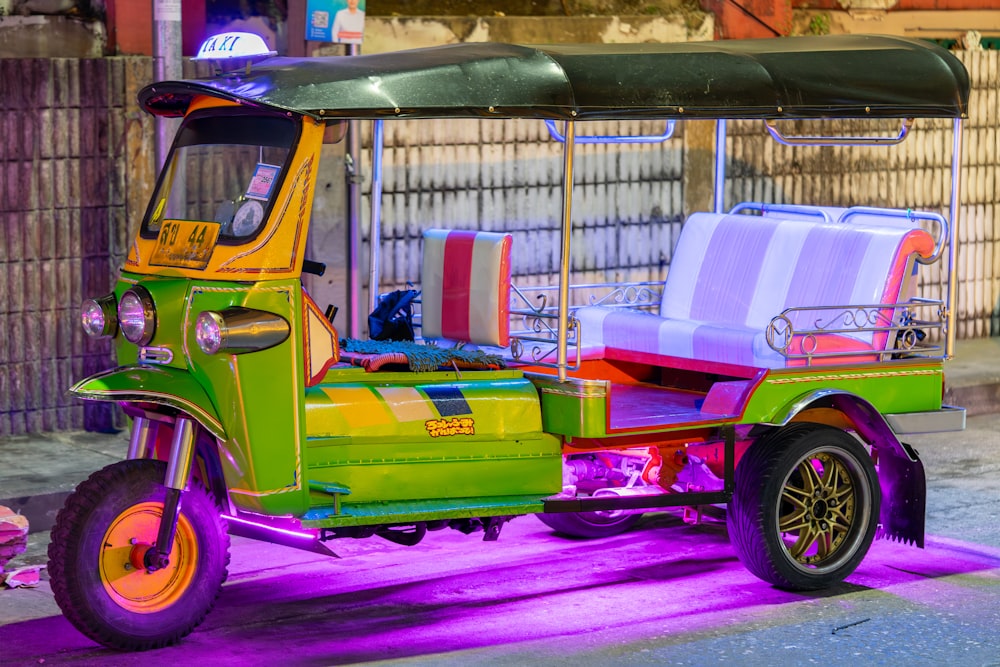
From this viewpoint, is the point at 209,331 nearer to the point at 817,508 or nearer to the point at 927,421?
the point at 817,508

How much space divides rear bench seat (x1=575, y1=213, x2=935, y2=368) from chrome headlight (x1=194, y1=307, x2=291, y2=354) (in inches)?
88.5

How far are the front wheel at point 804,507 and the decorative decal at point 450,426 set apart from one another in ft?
4.11

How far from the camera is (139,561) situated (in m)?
6.51

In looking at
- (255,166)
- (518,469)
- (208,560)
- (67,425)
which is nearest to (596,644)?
(518,469)

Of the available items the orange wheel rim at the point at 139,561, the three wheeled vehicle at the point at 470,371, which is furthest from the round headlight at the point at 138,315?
the orange wheel rim at the point at 139,561

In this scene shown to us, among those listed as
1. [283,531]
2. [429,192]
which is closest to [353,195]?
[429,192]

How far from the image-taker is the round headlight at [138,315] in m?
6.62

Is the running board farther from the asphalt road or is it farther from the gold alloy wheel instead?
the gold alloy wheel

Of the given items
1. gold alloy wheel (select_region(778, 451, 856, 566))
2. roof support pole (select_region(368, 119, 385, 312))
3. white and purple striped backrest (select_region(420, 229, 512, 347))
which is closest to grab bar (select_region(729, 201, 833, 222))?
gold alloy wheel (select_region(778, 451, 856, 566))

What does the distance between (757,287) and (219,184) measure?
9.53 feet

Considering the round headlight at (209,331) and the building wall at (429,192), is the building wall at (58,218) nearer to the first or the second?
the building wall at (429,192)

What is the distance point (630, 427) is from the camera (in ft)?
23.8

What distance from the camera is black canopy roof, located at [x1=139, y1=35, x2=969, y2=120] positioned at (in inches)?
260

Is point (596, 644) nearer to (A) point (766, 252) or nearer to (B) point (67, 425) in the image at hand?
(A) point (766, 252)
